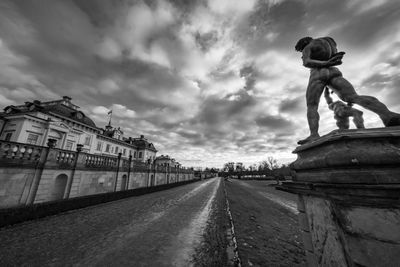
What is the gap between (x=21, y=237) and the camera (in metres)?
4.54

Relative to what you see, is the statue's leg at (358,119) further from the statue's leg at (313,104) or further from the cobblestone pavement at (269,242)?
the cobblestone pavement at (269,242)

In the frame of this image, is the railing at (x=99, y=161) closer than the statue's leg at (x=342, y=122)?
No

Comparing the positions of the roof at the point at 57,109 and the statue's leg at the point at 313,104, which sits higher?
the roof at the point at 57,109

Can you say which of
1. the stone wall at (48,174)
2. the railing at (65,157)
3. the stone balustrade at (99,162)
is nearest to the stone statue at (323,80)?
Result: the stone wall at (48,174)

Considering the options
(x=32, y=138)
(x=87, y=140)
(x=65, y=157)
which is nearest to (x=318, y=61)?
(x=65, y=157)

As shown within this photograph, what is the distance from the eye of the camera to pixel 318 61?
6.90 ft

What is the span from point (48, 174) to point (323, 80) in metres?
12.9

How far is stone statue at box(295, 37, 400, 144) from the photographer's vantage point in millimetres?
1830

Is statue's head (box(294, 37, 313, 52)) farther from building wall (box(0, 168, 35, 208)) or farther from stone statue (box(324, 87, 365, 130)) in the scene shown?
building wall (box(0, 168, 35, 208))

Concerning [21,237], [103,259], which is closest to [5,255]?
[21,237]

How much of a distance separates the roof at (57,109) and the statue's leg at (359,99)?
3277 cm

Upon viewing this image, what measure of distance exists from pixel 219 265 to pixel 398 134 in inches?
154

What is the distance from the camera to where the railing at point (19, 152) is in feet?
23.2

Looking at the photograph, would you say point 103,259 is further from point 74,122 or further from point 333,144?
point 74,122
